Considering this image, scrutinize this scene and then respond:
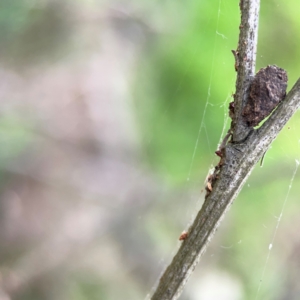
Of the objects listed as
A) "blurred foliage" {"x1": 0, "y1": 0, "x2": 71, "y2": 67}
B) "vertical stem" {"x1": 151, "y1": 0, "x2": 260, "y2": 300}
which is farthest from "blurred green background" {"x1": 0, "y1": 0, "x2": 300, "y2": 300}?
"vertical stem" {"x1": 151, "y1": 0, "x2": 260, "y2": 300}

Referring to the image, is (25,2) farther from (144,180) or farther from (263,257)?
(263,257)

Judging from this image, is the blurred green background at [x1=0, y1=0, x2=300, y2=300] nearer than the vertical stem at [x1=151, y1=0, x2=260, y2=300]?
No

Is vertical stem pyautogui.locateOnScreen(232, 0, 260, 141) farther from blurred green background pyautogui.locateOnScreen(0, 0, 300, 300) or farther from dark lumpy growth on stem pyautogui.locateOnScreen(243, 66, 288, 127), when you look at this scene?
blurred green background pyautogui.locateOnScreen(0, 0, 300, 300)

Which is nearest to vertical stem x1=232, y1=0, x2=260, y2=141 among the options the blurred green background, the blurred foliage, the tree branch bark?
the tree branch bark

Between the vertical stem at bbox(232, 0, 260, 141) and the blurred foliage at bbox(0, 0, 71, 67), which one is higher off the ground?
the blurred foliage at bbox(0, 0, 71, 67)

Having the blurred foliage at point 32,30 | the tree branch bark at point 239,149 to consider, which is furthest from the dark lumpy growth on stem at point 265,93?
the blurred foliage at point 32,30

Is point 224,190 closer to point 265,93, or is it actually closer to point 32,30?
point 265,93

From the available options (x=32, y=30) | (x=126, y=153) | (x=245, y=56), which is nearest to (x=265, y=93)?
(x=245, y=56)

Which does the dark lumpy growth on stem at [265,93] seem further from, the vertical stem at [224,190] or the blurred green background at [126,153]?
the blurred green background at [126,153]
